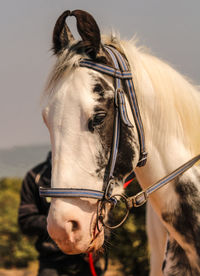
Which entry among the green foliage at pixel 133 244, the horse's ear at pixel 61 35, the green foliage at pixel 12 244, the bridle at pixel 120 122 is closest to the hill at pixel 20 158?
the green foliage at pixel 12 244

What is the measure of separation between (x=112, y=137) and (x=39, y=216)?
1.88m

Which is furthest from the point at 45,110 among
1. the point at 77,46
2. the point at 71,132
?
the point at 77,46

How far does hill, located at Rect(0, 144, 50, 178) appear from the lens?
17.4 ft

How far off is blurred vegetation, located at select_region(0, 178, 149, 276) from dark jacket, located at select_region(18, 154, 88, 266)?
0.53 m

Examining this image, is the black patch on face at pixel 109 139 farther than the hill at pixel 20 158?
No

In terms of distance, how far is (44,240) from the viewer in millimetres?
3549

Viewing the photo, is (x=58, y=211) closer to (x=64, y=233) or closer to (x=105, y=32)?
(x=64, y=233)

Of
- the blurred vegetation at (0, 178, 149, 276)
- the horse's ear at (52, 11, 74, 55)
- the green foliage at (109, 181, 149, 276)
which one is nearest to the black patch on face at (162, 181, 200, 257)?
the horse's ear at (52, 11, 74, 55)

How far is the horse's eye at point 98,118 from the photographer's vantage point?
6.22ft

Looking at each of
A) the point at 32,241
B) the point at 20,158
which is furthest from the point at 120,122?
the point at 32,241

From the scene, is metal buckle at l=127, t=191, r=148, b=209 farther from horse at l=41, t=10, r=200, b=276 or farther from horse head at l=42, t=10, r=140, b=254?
horse head at l=42, t=10, r=140, b=254

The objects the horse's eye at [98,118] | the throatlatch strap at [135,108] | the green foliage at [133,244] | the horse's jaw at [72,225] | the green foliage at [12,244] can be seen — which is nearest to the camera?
the horse's jaw at [72,225]

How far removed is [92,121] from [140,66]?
1.67 feet

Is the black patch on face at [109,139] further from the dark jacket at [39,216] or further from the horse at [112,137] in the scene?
the dark jacket at [39,216]
